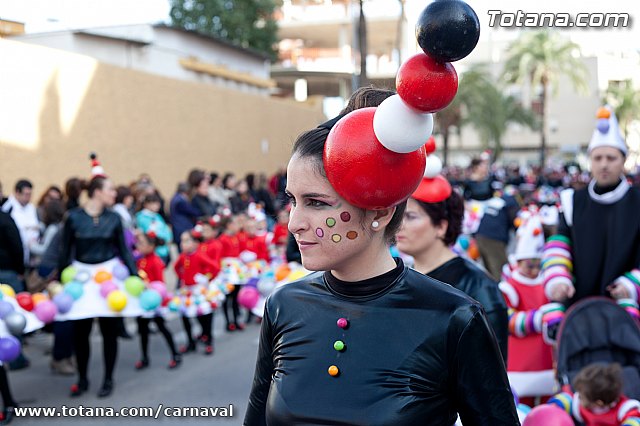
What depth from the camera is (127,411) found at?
5.80 metres

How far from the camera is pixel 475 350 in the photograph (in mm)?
1722

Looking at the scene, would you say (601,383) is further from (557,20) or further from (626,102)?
(626,102)

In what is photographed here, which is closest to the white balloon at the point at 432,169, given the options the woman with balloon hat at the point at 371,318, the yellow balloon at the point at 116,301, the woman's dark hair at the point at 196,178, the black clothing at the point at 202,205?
the woman with balloon hat at the point at 371,318

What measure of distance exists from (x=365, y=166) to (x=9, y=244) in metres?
5.32

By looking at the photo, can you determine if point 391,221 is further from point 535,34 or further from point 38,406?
point 535,34

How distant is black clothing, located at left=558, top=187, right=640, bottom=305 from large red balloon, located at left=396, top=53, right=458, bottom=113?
3079 mm

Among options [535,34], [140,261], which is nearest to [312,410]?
[140,261]

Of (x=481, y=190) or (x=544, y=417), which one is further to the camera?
(x=481, y=190)

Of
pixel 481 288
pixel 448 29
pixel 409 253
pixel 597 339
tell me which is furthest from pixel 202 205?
pixel 448 29

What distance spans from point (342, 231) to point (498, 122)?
40.1 m

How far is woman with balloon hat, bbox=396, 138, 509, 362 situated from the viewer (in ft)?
10.3

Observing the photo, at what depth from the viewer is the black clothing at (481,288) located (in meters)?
2.95

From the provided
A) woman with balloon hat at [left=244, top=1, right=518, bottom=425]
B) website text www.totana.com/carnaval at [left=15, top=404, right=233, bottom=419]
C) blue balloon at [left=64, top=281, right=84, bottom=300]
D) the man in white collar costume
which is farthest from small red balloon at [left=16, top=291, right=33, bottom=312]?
woman with balloon hat at [left=244, top=1, right=518, bottom=425]

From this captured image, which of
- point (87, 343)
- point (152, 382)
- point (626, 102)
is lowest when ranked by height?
point (152, 382)
